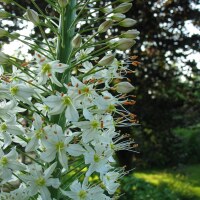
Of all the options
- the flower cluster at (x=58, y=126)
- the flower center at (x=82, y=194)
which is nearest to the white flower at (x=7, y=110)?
the flower cluster at (x=58, y=126)

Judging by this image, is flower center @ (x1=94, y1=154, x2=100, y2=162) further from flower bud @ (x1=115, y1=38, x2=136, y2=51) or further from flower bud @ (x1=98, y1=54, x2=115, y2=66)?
flower bud @ (x1=115, y1=38, x2=136, y2=51)

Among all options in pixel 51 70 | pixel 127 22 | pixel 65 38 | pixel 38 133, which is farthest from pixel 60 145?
pixel 127 22

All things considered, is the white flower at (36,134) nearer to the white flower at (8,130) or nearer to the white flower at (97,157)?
the white flower at (8,130)

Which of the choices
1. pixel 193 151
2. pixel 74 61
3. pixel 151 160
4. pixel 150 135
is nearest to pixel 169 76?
pixel 150 135

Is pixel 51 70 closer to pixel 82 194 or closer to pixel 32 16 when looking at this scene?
pixel 32 16

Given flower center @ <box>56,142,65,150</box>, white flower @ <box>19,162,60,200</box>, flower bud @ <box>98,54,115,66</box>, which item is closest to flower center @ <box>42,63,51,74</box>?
flower bud @ <box>98,54,115,66</box>

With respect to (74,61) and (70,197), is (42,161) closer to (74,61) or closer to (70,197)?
(70,197)
